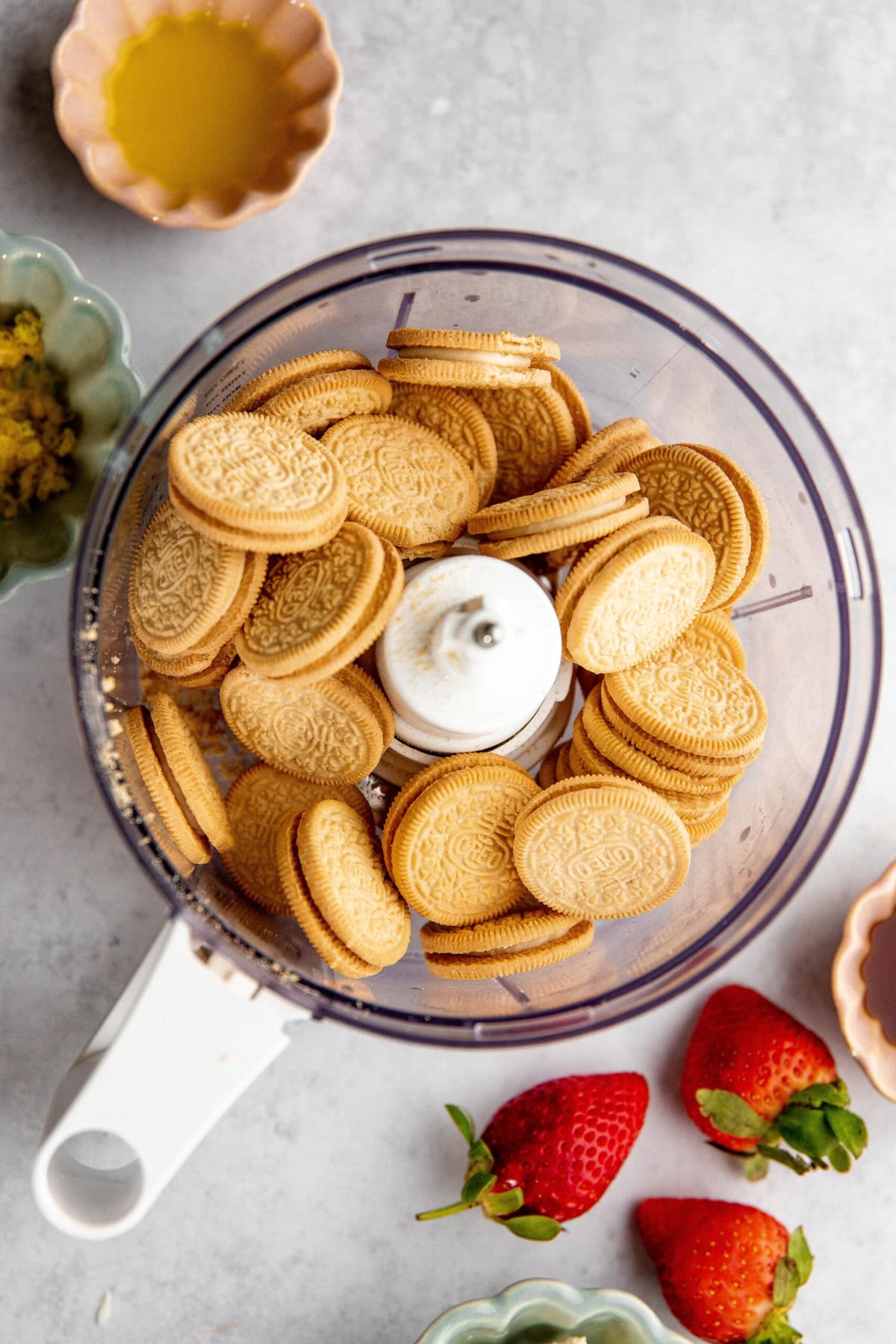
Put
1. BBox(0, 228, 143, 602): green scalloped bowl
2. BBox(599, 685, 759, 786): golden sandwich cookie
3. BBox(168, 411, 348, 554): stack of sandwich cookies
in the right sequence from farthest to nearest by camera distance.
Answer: BBox(0, 228, 143, 602): green scalloped bowl → BBox(599, 685, 759, 786): golden sandwich cookie → BBox(168, 411, 348, 554): stack of sandwich cookies

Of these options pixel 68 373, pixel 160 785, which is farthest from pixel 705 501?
pixel 68 373

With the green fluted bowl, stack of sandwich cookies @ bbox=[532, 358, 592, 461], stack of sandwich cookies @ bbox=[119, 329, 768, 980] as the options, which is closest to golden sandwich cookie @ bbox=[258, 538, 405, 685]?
stack of sandwich cookies @ bbox=[119, 329, 768, 980]

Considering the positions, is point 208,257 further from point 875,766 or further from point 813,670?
point 875,766

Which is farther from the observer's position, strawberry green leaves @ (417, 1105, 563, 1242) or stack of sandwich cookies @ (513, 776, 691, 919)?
strawberry green leaves @ (417, 1105, 563, 1242)

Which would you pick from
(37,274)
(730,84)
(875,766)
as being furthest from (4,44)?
(875,766)

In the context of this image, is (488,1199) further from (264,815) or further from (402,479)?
(402,479)

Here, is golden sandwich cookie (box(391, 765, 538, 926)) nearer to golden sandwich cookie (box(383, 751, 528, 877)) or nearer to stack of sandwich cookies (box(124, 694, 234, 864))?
golden sandwich cookie (box(383, 751, 528, 877))

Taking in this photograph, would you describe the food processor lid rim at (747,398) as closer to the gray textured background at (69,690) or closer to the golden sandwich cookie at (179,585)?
the golden sandwich cookie at (179,585)
